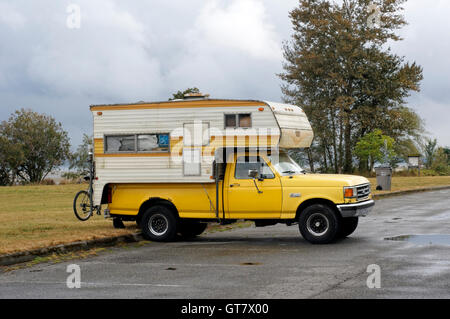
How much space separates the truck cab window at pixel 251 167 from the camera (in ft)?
47.4

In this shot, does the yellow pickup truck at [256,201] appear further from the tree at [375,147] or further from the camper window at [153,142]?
the tree at [375,147]

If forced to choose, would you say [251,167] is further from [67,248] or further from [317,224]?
[67,248]

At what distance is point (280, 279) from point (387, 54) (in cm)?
5320

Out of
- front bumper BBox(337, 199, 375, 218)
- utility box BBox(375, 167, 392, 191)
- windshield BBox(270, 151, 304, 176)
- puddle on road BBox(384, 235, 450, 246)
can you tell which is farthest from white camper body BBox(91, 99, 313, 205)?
utility box BBox(375, 167, 392, 191)

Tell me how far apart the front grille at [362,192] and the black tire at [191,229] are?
12.4 ft

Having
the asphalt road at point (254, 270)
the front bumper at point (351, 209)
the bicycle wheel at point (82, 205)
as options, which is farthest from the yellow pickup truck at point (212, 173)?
the bicycle wheel at point (82, 205)

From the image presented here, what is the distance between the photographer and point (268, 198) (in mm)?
14289

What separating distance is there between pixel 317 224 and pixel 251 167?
1.89 meters

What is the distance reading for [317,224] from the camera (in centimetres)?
1391

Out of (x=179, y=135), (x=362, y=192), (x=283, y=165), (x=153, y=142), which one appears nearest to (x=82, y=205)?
(x=153, y=142)

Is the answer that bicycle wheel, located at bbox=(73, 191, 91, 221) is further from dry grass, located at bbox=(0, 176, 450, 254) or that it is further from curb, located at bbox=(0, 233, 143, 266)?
curb, located at bbox=(0, 233, 143, 266)
